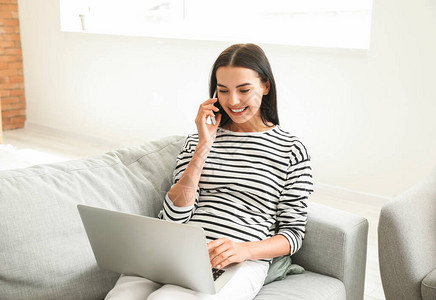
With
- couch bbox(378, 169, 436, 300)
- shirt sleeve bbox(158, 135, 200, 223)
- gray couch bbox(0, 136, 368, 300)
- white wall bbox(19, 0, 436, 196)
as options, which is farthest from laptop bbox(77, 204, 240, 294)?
white wall bbox(19, 0, 436, 196)

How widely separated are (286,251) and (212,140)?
380mm

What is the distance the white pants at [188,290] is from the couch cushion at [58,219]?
120mm

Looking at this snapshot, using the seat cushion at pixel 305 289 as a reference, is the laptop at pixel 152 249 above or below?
above

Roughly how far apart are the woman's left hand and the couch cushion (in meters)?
0.31

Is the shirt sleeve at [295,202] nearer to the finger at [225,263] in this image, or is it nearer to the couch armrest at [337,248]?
the couch armrest at [337,248]

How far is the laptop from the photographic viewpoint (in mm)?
1234

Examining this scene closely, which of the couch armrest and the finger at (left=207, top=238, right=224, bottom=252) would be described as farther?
the couch armrest

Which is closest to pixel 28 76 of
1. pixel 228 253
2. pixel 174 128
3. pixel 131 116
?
pixel 131 116

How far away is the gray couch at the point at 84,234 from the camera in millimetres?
1380

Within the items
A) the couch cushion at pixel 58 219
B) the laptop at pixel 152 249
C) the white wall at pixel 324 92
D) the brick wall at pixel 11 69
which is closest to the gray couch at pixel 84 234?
the couch cushion at pixel 58 219

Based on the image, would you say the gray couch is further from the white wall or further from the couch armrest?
the white wall

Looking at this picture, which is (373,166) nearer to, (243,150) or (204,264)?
(243,150)

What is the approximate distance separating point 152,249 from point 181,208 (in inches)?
10.7

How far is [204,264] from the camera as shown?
4.08 ft
